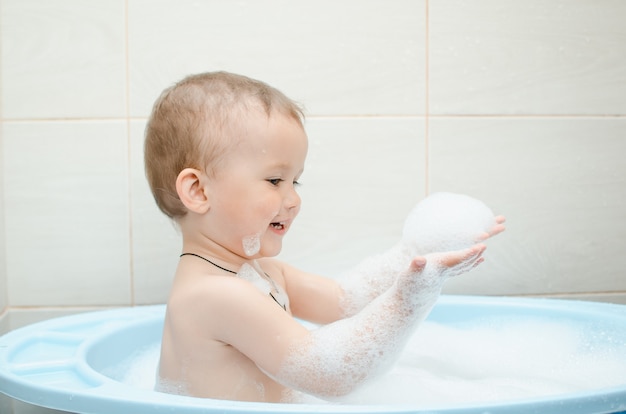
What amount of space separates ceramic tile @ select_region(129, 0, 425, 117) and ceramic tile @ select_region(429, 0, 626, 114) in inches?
2.3

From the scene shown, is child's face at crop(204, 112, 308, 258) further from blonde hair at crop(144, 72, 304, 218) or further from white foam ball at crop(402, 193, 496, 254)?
white foam ball at crop(402, 193, 496, 254)

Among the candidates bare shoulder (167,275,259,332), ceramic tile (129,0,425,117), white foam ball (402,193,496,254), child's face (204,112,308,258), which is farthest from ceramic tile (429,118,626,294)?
bare shoulder (167,275,259,332)

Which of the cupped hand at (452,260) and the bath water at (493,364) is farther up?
the cupped hand at (452,260)

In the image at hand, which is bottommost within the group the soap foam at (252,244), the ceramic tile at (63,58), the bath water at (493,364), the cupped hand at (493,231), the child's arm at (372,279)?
the bath water at (493,364)

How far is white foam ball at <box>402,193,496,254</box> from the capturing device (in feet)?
3.70

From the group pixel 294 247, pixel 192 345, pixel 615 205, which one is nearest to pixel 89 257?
pixel 294 247

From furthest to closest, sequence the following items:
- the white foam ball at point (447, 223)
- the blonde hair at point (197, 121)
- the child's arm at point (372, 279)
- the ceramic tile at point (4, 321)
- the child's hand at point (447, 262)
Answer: the ceramic tile at point (4, 321), the child's arm at point (372, 279), the white foam ball at point (447, 223), the blonde hair at point (197, 121), the child's hand at point (447, 262)

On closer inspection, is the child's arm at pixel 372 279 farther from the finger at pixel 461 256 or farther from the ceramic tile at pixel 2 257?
the ceramic tile at pixel 2 257

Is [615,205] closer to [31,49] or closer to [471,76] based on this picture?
[471,76]

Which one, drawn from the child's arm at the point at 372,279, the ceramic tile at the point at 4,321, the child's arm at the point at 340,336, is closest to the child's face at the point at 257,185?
the child's arm at the point at 340,336

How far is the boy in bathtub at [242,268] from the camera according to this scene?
911 millimetres

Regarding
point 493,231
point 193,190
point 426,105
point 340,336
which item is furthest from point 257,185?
point 426,105

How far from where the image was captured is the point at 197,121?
3.30 feet

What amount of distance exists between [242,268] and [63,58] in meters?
0.71
